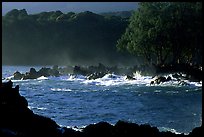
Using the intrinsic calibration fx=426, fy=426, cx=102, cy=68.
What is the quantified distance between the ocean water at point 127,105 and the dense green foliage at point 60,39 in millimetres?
114840

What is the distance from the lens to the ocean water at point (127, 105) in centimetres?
2770

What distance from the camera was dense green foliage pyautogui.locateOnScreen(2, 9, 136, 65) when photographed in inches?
6713

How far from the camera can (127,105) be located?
36812 mm

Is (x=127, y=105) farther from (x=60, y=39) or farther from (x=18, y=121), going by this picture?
(x=60, y=39)

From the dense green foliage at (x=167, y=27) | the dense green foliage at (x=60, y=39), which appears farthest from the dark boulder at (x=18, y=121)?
the dense green foliage at (x=60, y=39)

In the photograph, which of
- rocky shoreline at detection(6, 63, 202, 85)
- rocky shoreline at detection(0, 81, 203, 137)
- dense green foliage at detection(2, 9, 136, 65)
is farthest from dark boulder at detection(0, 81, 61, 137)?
dense green foliage at detection(2, 9, 136, 65)

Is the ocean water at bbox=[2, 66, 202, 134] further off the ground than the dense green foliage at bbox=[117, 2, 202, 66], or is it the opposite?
the dense green foliage at bbox=[117, 2, 202, 66]

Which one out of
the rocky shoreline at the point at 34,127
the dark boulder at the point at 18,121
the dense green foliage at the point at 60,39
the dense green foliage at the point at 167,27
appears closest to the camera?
the dark boulder at the point at 18,121

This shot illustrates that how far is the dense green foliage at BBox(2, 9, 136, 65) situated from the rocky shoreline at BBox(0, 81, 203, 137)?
149015 millimetres

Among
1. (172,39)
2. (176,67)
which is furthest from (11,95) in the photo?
(172,39)

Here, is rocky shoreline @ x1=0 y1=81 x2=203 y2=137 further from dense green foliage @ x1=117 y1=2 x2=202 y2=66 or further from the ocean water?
dense green foliage @ x1=117 y1=2 x2=202 y2=66

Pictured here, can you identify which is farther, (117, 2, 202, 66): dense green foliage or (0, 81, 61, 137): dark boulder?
(117, 2, 202, 66): dense green foliage

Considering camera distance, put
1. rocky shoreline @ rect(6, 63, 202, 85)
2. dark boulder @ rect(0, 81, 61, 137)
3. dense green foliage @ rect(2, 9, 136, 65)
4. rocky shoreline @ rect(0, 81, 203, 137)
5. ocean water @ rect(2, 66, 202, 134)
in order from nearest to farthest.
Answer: dark boulder @ rect(0, 81, 61, 137), rocky shoreline @ rect(0, 81, 203, 137), ocean water @ rect(2, 66, 202, 134), rocky shoreline @ rect(6, 63, 202, 85), dense green foliage @ rect(2, 9, 136, 65)

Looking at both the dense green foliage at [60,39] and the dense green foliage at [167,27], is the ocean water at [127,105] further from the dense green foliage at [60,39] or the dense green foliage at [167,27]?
the dense green foliage at [60,39]
